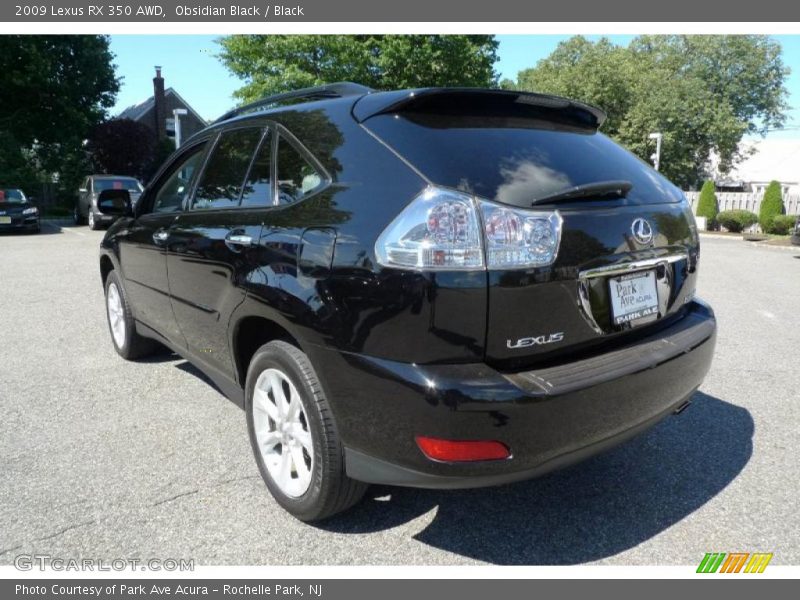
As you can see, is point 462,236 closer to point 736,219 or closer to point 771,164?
point 736,219

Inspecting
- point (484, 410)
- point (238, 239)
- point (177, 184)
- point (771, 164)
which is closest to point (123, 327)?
point (177, 184)

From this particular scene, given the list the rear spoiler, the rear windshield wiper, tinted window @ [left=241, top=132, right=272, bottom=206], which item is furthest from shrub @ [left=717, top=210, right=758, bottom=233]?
tinted window @ [left=241, top=132, right=272, bottom=206]

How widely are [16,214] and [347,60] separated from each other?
35.4ft

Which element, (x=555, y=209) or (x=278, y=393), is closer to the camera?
(x=555, y=209)

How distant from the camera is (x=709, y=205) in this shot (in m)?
22.2

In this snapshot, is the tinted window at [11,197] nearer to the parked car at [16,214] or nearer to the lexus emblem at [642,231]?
the parked car at [16,214]

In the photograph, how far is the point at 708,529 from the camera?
2443 mm

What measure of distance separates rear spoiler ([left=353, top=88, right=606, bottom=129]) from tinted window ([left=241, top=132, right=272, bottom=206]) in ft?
1.81

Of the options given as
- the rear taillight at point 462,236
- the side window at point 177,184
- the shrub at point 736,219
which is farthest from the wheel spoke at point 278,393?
the shrub at point 736,219

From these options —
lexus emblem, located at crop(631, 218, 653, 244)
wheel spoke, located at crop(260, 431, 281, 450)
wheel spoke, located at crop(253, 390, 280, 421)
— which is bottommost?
wheel spoke, located at crop(260, 431, 281, 450)

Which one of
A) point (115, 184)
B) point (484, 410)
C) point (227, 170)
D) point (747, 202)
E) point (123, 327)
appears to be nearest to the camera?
point (484, 410)

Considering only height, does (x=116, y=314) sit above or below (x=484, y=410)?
below

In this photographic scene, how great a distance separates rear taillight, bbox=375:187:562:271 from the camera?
191cm

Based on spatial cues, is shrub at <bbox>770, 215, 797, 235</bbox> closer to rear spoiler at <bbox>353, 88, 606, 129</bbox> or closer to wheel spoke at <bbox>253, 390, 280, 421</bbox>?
rear spoiler at <bbox>353, 88, 606, 129</bbox>
